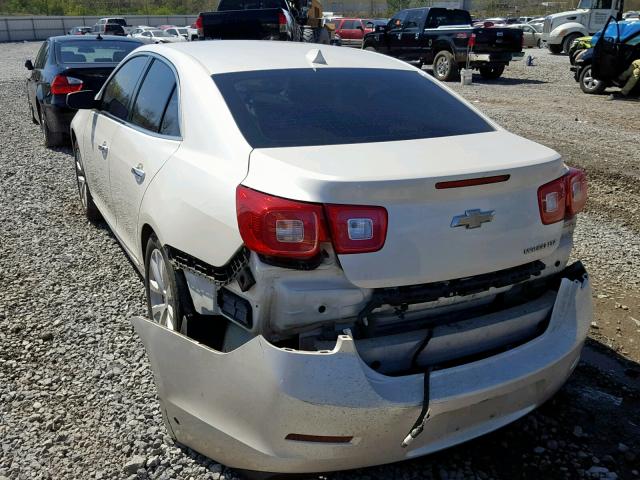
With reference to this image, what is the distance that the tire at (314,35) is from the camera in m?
17.5

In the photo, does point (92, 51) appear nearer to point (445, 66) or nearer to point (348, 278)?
point (348, 278)

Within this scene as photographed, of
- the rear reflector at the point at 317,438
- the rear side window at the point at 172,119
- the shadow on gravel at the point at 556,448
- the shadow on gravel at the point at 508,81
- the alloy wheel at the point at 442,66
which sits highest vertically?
the rear side window at the point at 172,119

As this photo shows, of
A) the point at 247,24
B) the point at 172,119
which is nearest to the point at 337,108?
the point at 172,119

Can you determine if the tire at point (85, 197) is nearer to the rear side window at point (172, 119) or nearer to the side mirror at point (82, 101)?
the side mirror at point (82, 101)

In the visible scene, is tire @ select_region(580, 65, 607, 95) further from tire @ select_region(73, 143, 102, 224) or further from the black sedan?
tire @ select_region(73, 143, 102, 224)

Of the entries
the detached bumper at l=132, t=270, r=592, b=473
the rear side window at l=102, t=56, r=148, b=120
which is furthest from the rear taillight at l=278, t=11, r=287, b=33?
the detached bumper at l=132, t=270, r=592, b=473

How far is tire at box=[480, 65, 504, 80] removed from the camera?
60.5ft

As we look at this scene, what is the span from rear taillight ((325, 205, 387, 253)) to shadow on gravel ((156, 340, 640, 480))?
3.12 ft

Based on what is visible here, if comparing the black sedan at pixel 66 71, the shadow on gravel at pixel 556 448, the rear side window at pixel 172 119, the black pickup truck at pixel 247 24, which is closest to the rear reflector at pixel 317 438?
the shadow on gravel at pixel 556 448

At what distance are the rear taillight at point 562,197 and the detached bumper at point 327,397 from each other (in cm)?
30

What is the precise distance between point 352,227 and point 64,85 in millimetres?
7310

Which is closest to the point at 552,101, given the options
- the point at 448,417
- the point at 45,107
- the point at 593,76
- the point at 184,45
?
the point at 593,76

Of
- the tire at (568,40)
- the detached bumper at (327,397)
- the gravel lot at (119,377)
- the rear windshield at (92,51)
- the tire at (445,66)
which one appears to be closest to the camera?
the detached bumper at (327,397)

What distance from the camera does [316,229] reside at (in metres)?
2.17
